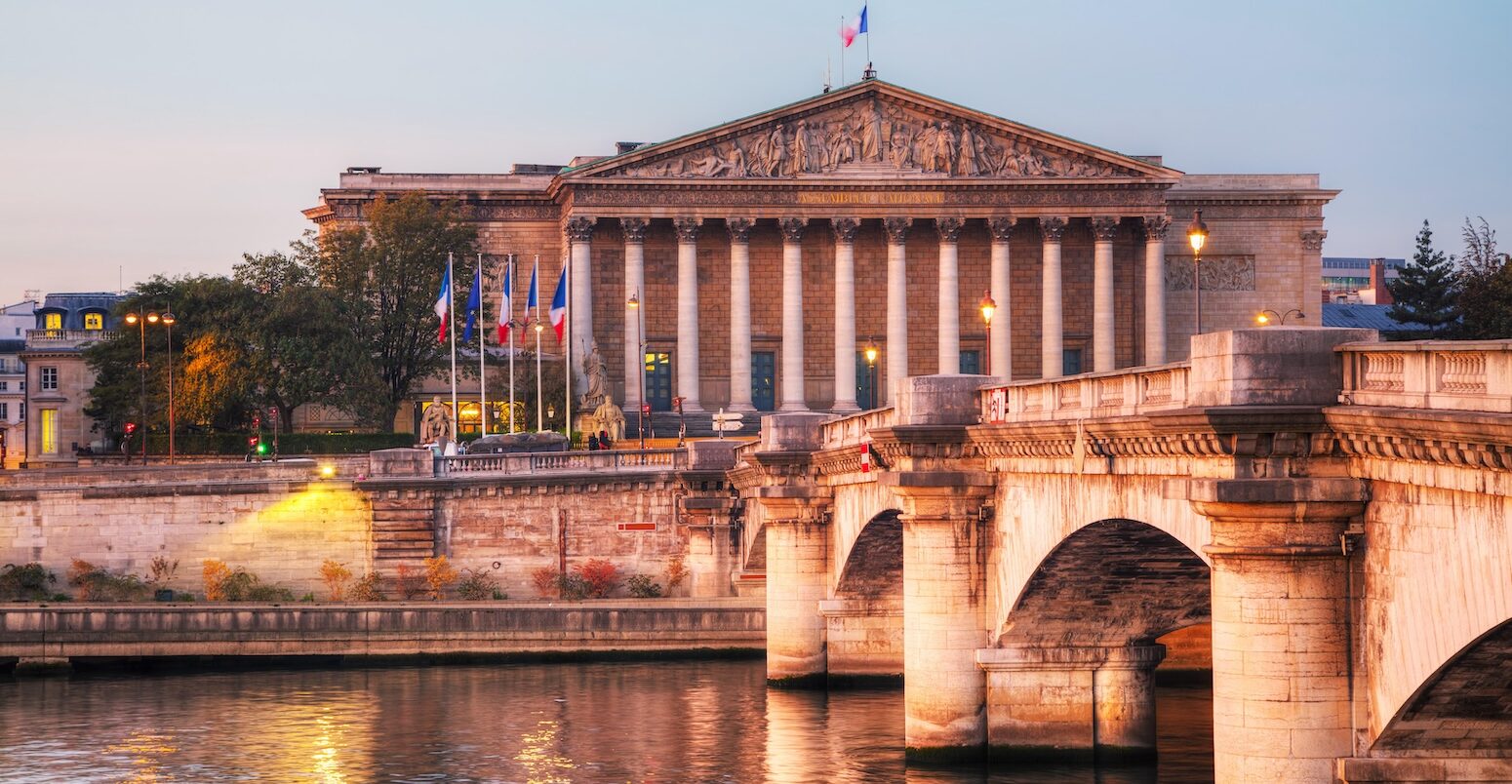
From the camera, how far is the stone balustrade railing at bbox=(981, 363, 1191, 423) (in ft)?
86.3

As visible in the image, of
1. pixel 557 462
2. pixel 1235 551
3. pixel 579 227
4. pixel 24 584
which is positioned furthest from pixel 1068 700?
pixel 579 227

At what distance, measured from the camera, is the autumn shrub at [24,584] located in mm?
72500

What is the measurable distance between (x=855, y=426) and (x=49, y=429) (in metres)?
88.8

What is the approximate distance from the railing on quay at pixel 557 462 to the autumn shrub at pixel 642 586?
387cm

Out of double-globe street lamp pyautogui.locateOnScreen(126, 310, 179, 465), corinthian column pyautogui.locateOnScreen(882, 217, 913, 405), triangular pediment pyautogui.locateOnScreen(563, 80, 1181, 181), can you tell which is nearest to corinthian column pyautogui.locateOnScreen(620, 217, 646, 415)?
triangular pediment pyautogui.locateOnScreen(563, 80, 1181, 181)

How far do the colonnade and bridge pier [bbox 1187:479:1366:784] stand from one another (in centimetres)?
7949

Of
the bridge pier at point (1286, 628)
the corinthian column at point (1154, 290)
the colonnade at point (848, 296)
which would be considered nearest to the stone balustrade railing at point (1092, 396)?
the bridge pier at point (1286, 628)

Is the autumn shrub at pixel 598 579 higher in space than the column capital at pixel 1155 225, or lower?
lower

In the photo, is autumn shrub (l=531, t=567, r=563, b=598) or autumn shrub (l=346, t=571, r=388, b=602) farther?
autumn shrub (l=531, t=567, r=563, b=598)

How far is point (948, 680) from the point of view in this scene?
3722 cm

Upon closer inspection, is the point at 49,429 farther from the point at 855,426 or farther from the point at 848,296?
the point at 855,426

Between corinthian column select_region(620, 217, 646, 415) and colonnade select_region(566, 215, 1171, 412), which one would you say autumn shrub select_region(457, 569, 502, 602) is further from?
colonnade select_region(566, 215, 1171, 412)

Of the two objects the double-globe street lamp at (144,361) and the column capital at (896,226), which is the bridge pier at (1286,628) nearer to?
the double-globe street lamp at (144,361)

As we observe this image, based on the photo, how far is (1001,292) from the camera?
104812 millimetres
